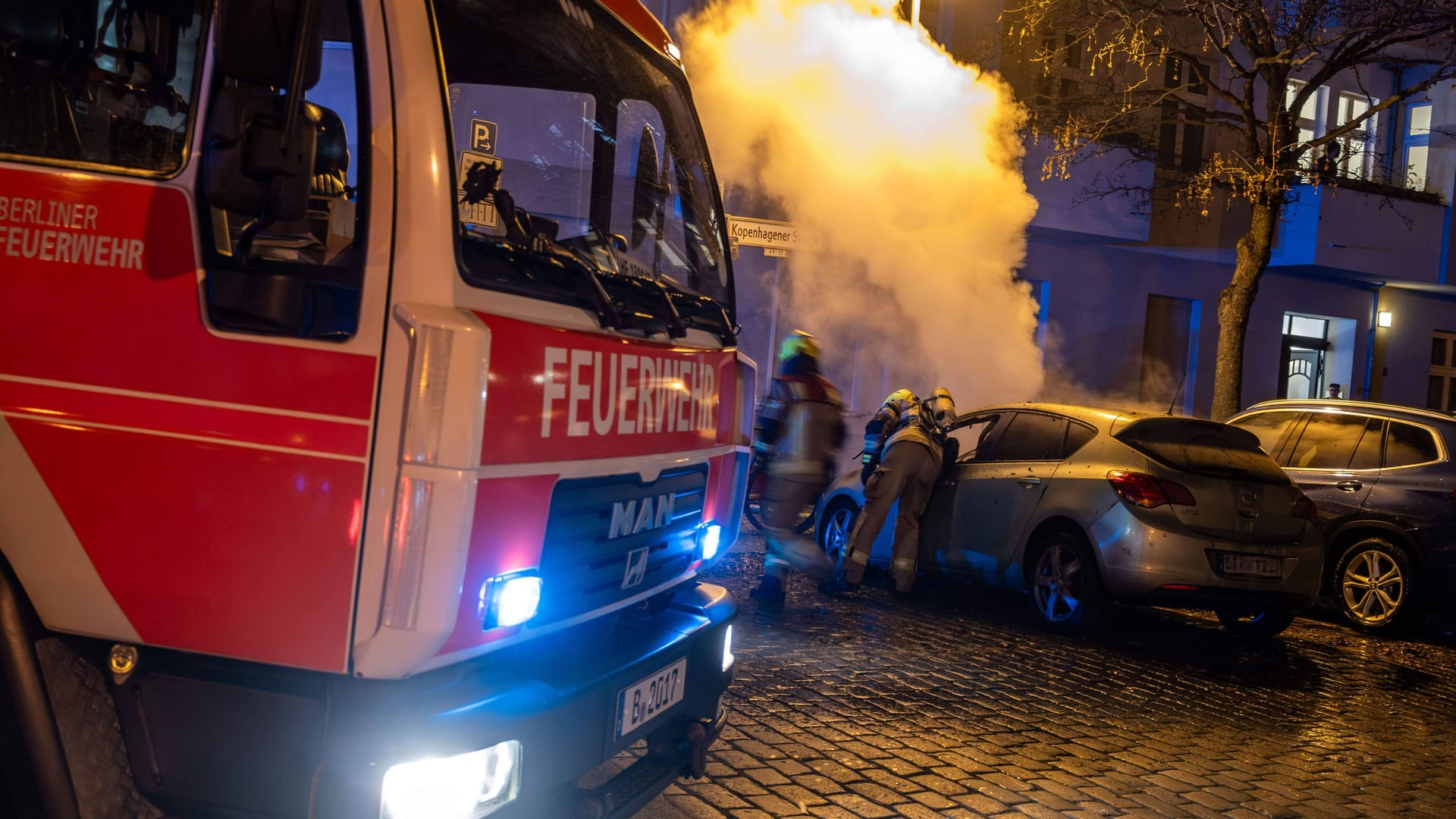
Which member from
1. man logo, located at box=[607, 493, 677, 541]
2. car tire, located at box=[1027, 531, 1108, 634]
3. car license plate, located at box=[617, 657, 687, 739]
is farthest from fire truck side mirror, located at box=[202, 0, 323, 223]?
car tire, located at box=[1027, 531, 1108, 634]

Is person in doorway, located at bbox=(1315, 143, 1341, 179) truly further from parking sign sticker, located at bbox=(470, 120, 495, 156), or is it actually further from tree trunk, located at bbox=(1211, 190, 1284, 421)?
parking sign sticker, located at bbox=(470, 120, 495, 156)

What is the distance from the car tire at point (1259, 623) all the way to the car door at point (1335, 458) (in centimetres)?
145

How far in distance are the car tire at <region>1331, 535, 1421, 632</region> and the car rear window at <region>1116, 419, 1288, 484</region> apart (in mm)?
Answer: 1823

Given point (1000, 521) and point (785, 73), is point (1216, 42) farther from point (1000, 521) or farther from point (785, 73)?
point (1000, 521)

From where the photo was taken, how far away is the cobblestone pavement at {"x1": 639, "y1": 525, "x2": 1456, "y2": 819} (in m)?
4.75

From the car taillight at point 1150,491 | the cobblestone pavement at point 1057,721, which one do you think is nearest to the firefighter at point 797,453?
the cobblestone pavement at point 1057,721

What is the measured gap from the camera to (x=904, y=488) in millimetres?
9008

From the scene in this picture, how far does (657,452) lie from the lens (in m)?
3.62

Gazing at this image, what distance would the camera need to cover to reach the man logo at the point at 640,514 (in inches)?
134

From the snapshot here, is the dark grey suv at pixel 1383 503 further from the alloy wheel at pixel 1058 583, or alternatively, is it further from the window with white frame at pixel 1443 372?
the window with white frame at pixel 1443 372

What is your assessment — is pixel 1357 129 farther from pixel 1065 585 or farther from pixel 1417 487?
pixel 1065 585

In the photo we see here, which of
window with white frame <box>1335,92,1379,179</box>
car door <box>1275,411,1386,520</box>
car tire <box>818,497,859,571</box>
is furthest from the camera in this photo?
window with white frame <box>1335,92,1379,179</box>

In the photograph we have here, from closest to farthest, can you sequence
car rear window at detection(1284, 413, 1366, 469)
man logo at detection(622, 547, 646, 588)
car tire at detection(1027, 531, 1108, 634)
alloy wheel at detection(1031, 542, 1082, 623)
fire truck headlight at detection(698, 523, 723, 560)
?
man logo at detection(622, 547, 646, 588), fire truck headlight at detection(698, 523, 723, 560), car tire at detection(1027, 531, 1108, 634), alloy wheel at detection(1031, 542, 1082, 623), car rear window at detection(1284, 413, 1366, 469)

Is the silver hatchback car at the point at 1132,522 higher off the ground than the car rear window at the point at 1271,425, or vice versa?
the car rear window at the point at 1271,425
